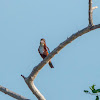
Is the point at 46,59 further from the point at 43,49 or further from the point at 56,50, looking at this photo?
the point at 43,49

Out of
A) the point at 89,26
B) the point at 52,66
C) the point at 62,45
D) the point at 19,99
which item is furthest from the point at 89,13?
the point at 52,66

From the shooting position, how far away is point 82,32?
19.6ft

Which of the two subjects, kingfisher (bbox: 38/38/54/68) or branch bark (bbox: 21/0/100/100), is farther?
kingfisher (bbox: 38/38/54/68)

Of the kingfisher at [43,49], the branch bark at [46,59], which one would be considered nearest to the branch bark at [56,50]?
the branch bark at [46,59]

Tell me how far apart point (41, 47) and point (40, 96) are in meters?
3.18

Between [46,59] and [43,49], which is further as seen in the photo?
[43,49]

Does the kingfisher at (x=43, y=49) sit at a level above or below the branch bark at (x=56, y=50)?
above

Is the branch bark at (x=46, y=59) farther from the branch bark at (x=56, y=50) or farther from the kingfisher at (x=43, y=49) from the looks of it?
the kingfisher at (x=43, y=49)

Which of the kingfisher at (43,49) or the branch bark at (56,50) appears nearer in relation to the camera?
the branch bark at (56,50)

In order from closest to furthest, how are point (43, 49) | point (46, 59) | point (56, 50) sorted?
point (56, 50), point (46, 59), point (43, 49)

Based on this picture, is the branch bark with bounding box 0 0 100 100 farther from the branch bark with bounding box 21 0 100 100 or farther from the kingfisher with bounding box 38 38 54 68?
the kingfisher with bounding box 38 38 54 68

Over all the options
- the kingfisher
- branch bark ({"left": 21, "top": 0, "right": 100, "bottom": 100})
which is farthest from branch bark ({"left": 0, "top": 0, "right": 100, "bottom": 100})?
the kingfisher

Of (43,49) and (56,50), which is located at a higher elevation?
(43,49)

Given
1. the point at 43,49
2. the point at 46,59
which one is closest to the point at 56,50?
the point at 46,59
